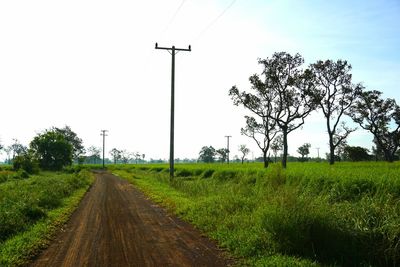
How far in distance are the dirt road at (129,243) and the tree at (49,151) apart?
7028cm

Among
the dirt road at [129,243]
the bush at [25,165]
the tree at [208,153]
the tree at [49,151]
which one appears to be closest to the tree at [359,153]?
the bush at [25,165]

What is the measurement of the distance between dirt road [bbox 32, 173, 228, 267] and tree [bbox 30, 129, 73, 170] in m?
70.3

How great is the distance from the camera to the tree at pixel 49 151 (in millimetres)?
79625

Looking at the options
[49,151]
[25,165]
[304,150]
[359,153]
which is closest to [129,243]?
[25,165]

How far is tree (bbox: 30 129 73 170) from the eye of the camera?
79625 millimetres

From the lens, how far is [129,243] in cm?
966

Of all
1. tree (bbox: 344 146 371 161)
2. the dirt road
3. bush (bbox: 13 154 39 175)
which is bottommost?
the dirt road

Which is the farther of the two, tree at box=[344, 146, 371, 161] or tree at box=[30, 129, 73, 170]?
tree at box=[30, 129, 73, 170]

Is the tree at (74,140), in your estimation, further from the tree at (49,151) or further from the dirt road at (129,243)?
the dirt road at (129,243)

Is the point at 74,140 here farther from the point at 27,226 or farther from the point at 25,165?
the point at 27,226

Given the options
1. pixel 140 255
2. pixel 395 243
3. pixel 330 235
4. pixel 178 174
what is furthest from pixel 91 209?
pixel 178 174

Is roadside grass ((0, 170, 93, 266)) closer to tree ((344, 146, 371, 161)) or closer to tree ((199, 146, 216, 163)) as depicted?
tree ((344, 146, 371, 161))

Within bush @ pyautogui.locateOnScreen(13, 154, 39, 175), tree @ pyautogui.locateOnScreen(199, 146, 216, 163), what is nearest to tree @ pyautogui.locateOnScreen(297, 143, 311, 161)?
tree @ pyautogui.locateOnScreen(199, 146, 216, 163)

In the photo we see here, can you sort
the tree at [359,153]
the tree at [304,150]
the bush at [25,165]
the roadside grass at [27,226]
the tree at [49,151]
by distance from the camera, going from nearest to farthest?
1. the roadside grass at [27,226]
2. the bush at [25,165]
3. the tree at [359,153]
4. the tree at [49,151]
5. the tree at [304,150]
